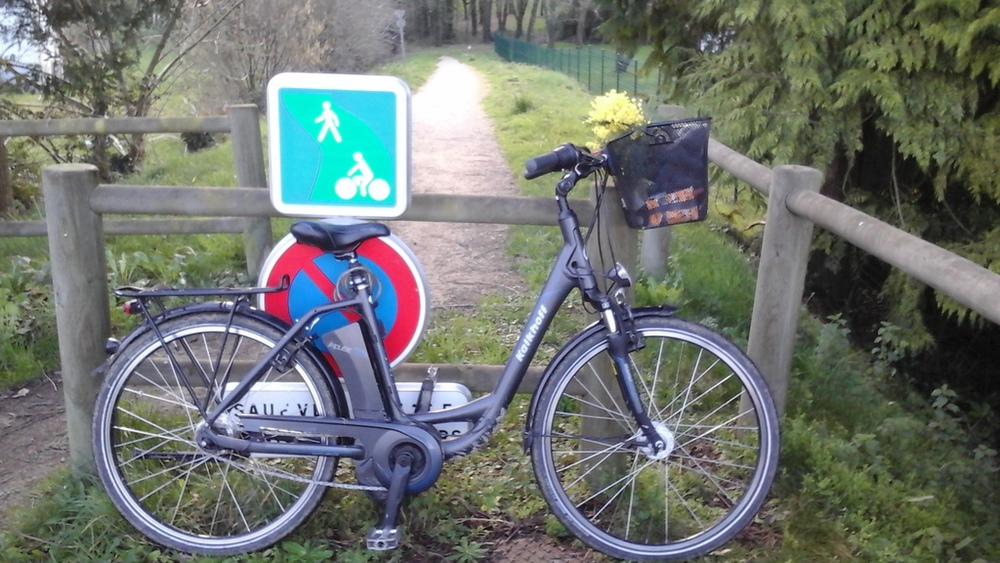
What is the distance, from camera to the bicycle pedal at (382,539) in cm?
291

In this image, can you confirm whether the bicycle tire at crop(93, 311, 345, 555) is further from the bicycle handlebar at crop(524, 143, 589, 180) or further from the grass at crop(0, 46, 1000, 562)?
the bicycle handlebar at crop(524, 143, 589, 180)

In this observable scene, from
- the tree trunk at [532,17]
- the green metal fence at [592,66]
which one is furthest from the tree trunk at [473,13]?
the green metal fence at [592,66]

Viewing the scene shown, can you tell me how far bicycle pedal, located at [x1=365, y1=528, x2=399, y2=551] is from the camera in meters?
2.91

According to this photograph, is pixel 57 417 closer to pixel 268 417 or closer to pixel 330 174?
pixel 268 417

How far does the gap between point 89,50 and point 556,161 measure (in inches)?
335

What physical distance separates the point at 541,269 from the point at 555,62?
33197 mm

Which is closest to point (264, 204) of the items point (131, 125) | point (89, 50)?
point (131, 125)

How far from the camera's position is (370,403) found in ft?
9.87

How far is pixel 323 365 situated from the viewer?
2.93 meters

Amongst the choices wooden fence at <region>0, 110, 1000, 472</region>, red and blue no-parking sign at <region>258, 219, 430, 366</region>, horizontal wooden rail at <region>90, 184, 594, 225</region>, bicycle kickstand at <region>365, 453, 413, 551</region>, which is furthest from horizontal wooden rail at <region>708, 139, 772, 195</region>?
bicycle kickstand at <region>365, 453, 413, 551</region>

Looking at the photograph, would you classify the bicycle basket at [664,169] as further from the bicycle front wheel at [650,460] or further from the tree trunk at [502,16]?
the tree trunk at [502,16]

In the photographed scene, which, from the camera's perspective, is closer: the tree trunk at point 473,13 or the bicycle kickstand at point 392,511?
the bicycle kickstand at point 392,511

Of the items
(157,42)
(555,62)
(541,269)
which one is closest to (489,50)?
(555,62)

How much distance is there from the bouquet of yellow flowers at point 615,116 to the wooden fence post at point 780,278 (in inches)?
26.4
